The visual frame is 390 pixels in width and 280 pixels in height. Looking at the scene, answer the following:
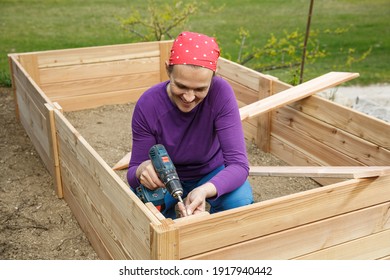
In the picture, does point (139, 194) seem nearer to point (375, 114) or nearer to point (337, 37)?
point (375, 114)

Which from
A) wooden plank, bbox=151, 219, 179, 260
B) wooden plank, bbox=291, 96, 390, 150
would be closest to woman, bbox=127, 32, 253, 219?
wooden plank, bbox=151, 219, 179, 260

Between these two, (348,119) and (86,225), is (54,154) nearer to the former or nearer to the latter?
(86,225)

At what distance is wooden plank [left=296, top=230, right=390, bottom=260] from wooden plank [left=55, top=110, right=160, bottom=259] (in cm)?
85

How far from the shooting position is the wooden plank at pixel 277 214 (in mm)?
2391

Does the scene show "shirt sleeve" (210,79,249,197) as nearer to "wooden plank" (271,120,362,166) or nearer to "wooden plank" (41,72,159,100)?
"wooden plank" (271,120,362,166)

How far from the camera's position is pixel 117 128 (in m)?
5.81

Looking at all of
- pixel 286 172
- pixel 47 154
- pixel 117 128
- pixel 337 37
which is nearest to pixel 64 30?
pixel 337 37

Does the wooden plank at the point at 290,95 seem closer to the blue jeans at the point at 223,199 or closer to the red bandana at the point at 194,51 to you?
the blue jeans at the point at 223,199

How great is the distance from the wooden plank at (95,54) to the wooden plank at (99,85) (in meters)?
0.22

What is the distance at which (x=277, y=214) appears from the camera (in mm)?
2588

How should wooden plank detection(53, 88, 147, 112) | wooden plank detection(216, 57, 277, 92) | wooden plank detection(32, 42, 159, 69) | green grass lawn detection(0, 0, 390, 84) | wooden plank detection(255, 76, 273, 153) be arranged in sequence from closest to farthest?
wooden plank detection(255, 76, 273, 153) → wooden plank detection(216, 57, 277, 92) → wooden plank detection(32, 42, 159, 69) → wooden plank detection(53, 88, 147, 112) → green grass lawn detection(0, 0, 390, 84)

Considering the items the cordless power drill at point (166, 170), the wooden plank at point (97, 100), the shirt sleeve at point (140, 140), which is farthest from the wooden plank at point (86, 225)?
the wooden plank at point (97, 100)

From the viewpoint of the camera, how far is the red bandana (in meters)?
2.58
